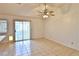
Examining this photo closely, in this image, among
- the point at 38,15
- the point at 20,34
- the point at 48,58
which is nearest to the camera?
the point at 48,58

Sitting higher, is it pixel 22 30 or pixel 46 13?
pixel 46 13

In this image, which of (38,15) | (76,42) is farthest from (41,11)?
(76,42)

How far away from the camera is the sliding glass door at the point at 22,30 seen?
2.56 meters

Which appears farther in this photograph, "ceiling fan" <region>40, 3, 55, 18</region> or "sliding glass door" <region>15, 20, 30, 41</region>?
"sliding glass door" <region>15, 20, 30, 41</region>

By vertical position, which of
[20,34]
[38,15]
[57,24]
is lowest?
[20,34]

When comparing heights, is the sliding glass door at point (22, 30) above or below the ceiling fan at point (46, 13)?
below

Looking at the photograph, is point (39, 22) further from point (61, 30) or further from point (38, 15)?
point (61, 30)

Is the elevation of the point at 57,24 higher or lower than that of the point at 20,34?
higher

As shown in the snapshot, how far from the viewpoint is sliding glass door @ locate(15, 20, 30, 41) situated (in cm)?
256

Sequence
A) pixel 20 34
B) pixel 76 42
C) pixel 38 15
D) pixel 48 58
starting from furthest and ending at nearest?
pixel 76 42 → pixel 20 34 → pixel 38 15 → pixel 48 58

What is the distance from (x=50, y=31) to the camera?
2.44 metres

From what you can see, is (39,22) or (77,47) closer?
(39,22)

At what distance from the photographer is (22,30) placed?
2.56m

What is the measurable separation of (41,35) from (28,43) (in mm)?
454
